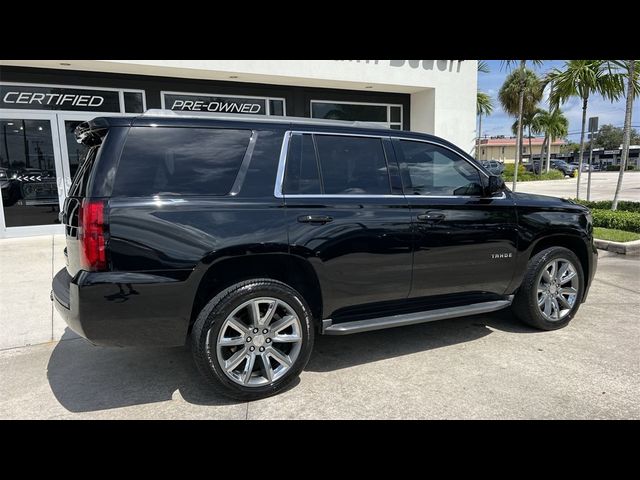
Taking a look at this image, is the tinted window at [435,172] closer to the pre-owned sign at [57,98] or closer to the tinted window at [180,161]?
the tinted window at [180,161]

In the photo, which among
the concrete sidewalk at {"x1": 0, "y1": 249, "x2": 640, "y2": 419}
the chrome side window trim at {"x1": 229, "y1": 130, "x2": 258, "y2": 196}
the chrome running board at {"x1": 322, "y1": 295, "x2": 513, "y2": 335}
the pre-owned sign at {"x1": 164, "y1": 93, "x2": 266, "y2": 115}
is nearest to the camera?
the concrete sidewalk at {"x1": 0, "y1": 249, "x2": 640, "y2": 419}

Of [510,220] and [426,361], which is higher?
[510,220]

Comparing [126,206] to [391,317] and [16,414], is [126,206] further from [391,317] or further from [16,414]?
[391,317]

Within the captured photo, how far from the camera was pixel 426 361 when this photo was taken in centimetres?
380

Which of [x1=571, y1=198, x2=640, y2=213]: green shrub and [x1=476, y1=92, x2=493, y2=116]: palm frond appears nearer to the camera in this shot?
[x1=571, y1=198, x2=640, y2=213]: green shrub

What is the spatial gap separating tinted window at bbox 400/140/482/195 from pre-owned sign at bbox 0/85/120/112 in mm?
8114

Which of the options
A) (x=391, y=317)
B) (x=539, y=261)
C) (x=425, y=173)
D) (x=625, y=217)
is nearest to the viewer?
(x=391, y=317)

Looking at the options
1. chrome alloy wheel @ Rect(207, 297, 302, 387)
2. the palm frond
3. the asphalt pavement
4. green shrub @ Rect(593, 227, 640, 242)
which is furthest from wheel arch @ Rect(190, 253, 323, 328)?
the palm frond

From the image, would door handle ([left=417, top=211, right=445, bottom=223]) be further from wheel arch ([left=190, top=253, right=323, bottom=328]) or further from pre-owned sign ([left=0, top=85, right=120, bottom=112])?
pre-owned sign ([left=0, top=85, right=120, bottom=112])

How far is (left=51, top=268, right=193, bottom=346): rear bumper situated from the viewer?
281cm

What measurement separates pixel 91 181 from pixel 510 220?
353cm

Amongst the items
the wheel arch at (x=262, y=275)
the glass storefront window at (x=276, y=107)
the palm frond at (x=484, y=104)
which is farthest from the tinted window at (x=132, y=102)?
the palm frond at (x=484, y=104)
